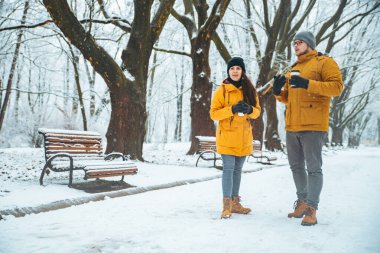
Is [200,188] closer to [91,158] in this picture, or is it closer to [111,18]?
[91,158]

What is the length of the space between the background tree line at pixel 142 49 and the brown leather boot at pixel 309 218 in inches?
235

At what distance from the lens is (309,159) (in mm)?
3805

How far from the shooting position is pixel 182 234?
10.6 ft

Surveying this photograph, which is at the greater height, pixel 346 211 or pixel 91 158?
pixel 91 158

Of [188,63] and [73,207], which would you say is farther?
[188,63]

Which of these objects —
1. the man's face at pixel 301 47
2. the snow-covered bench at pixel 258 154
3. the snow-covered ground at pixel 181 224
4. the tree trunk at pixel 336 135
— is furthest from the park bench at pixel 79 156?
the tree trunk at pixel 336 135

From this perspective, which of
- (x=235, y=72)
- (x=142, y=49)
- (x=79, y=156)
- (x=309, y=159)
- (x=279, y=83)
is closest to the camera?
(x=309, y=159)

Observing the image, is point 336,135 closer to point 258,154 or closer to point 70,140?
point 258,154

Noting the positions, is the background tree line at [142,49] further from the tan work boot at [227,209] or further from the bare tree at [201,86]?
the tan work boot at [227,209]

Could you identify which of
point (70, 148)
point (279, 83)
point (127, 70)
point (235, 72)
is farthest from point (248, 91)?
point (127, 70)

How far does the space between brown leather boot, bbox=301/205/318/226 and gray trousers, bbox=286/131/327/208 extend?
0.06m

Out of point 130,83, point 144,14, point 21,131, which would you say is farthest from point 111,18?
point 21,131

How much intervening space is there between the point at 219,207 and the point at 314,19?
828 inches

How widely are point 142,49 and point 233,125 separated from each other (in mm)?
5985
